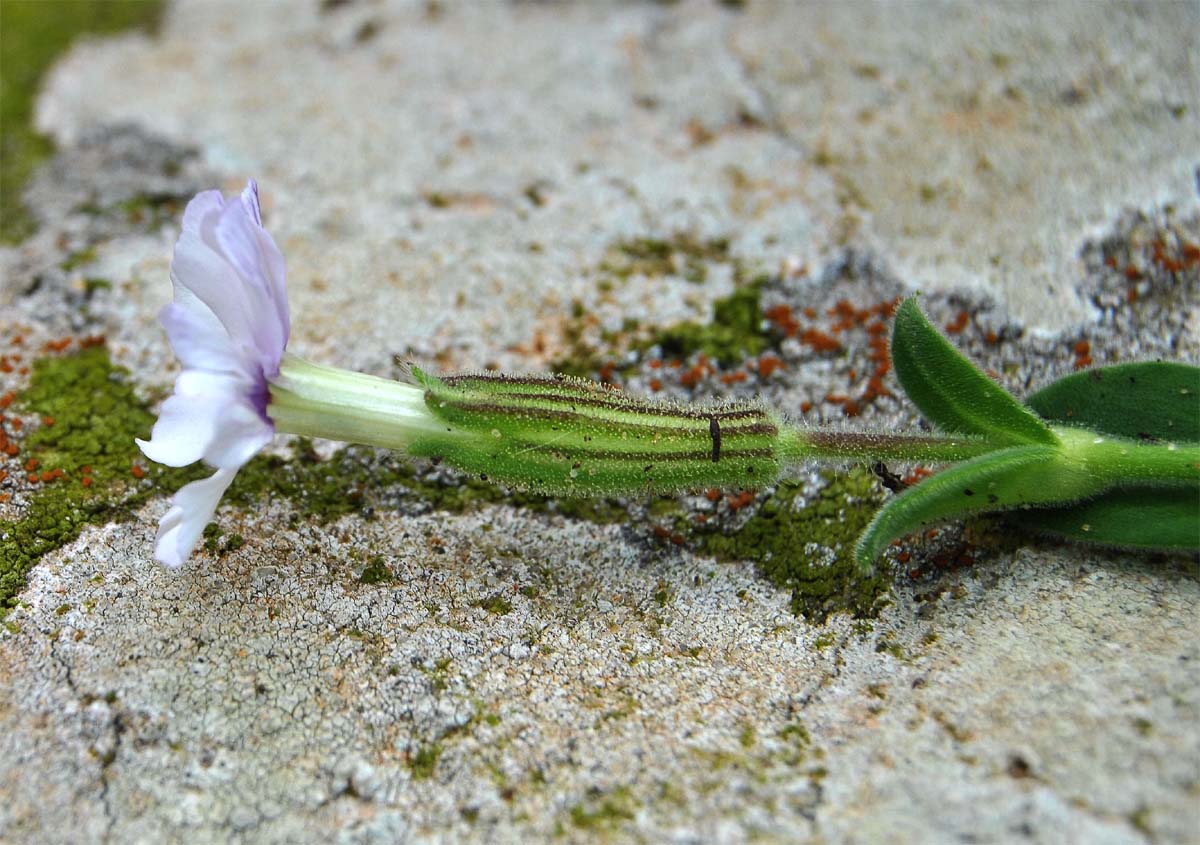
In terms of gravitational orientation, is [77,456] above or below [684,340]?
below

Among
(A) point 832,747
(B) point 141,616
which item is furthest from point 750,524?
(B) point 141,616

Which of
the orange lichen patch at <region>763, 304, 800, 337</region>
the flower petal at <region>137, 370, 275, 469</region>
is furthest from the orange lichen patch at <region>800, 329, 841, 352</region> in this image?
the flower petal at <region>137, 370, 275, 469</region>

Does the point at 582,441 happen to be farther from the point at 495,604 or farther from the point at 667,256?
the point at 667,256

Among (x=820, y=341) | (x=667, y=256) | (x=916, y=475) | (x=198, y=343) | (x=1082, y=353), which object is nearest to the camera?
(x=198, y=343)

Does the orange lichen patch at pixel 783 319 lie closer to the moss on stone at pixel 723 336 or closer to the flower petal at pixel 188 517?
the moss on stone at pixel 723 336

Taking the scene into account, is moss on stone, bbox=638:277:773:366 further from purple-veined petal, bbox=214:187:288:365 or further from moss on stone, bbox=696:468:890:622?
purple-veined petal, bbox=214:187:288:365

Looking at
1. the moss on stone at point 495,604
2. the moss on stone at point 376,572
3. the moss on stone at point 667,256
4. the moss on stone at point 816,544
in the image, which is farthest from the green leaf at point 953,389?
the moss on stone at point 376,572

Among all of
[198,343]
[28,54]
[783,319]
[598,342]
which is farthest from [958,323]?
[28,54]
